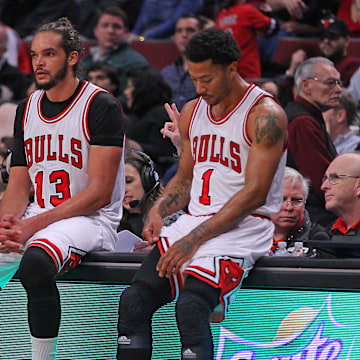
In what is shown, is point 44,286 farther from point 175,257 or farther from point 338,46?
point 338,46

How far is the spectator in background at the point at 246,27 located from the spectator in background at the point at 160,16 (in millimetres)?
1143

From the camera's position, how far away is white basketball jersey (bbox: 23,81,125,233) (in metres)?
4.00

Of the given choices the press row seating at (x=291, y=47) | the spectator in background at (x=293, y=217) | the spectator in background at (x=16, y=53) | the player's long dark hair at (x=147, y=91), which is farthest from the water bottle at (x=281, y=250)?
the spectator in background at (x=16, y=53)

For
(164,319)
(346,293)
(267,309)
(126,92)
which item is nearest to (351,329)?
(346,293)

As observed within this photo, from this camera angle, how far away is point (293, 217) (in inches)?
182

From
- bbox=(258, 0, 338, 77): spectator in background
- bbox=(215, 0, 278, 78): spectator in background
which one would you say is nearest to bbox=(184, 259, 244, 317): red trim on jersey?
bbox=(215, 0, 278, 78): spectator in background

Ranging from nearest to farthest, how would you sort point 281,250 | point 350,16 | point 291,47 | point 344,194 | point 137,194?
point 281,250 → point 344,194 → point 137,194 → point 291,47 → point 350,16

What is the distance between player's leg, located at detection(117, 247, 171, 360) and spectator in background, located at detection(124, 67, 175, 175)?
3294 mm

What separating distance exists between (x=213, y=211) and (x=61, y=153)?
90 cm

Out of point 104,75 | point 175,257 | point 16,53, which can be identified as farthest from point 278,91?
point 175,257

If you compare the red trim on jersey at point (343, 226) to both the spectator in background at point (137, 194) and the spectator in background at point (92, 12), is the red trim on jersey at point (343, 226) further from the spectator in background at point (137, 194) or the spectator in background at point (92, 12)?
the spectator in background at point (92, 12)

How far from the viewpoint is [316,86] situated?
19.1 ft

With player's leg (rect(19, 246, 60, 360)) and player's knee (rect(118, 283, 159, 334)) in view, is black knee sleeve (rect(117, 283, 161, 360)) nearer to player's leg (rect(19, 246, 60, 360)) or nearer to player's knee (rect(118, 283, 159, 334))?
player's knee (rect(118, 283, 159, 334))

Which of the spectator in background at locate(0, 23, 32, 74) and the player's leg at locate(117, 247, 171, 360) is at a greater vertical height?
the spectator in background at locate(0, 23, 32, 74)
